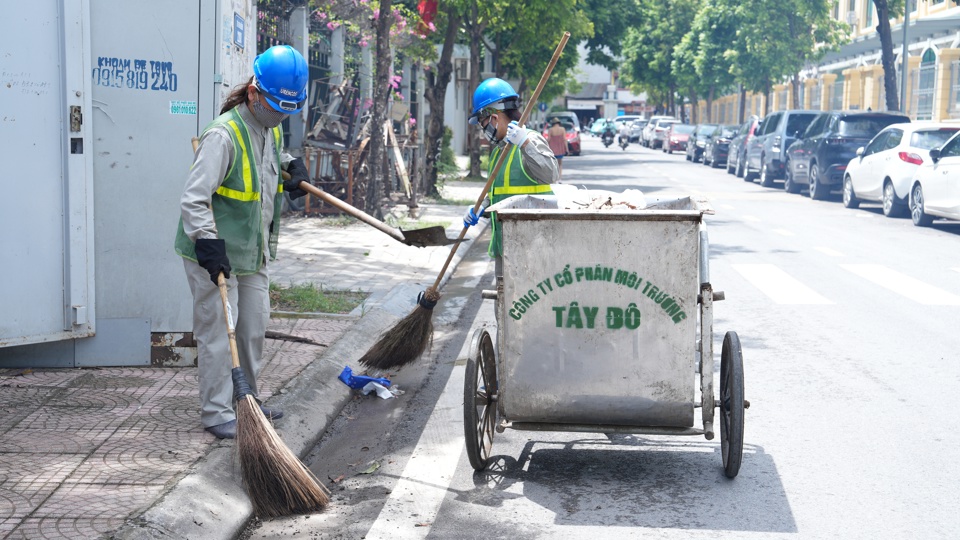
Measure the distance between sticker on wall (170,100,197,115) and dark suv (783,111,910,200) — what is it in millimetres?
18052

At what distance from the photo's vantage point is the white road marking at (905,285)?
10406mm

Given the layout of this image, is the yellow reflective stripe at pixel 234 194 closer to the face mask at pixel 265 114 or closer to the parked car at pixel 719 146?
the face mask at pixel 265 114

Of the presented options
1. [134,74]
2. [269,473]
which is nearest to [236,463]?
[269,473]

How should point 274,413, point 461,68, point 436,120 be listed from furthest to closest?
point 461,68 → point 436,120 → point 274,413

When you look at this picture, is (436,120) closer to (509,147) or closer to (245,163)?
(509,147)

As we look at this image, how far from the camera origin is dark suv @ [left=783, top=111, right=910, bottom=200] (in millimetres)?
22734

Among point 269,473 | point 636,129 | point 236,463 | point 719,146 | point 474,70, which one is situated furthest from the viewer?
point 636,129

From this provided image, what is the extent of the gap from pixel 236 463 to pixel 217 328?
0.77 meters

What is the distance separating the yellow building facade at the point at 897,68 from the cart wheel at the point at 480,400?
24872mm

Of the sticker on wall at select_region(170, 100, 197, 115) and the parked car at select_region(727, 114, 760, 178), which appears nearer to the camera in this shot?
the sticker on wall at select_region(170, 100, 197, 115)

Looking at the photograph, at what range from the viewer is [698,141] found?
42750 millimetres

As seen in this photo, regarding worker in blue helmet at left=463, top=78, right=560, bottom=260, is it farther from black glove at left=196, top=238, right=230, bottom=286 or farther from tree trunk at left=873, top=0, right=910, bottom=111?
tree trunk at left=873, top=0, right=910, bottom=111

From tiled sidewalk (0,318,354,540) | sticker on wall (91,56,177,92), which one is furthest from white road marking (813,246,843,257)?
sticker on wall (91,56,177,92)

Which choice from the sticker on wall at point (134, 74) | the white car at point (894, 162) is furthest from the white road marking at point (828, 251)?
the sticker on wall at point (134, 74)
